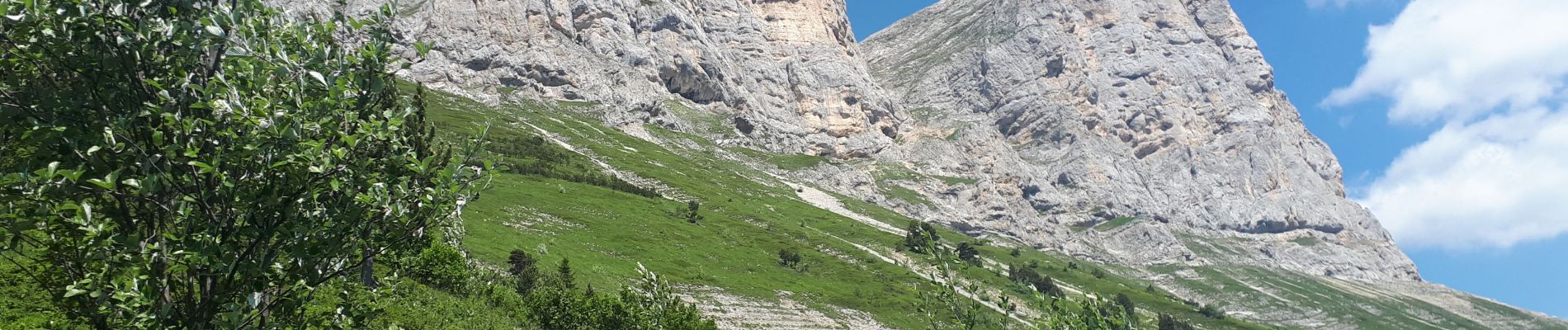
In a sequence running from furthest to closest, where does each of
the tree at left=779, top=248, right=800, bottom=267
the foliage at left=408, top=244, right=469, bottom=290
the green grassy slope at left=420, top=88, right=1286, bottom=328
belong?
the tree at left=779, top=248, right=800, bottom=267
the green grassy slope at left=420, top=88, right=1286, bottom=328
the foliage at left=408, top=244, right=469, bottom=290

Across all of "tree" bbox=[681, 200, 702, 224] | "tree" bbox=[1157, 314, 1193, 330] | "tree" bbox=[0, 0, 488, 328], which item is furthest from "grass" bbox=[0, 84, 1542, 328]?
"tree" bbox=[0, 0, 488, 328]

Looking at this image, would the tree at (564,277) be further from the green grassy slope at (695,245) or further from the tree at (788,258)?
the tree at (788,258)

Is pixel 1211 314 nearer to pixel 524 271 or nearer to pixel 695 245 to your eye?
pixel 695 245

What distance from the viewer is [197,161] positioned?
7293 mm

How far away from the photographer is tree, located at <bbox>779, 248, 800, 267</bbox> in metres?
109

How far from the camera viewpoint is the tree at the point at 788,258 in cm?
10938

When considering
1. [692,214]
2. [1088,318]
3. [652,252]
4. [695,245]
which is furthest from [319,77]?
[692,214]

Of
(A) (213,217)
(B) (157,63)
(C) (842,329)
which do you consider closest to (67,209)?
(A) (213,217)

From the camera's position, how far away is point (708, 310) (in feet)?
233

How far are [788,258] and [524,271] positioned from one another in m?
59.1

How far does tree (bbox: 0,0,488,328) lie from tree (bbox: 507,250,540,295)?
139 feet

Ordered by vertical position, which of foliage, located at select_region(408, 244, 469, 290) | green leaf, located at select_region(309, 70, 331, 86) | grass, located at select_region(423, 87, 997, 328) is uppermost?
green leaf, located at select_region(309, 70, 331, 86)

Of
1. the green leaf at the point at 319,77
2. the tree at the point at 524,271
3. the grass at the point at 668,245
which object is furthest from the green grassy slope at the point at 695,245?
the green leaf at the point at 319,77

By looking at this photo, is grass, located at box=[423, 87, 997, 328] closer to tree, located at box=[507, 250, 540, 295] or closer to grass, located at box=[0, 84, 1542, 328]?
grass, located at box=[0, 84, 1542, 328]
